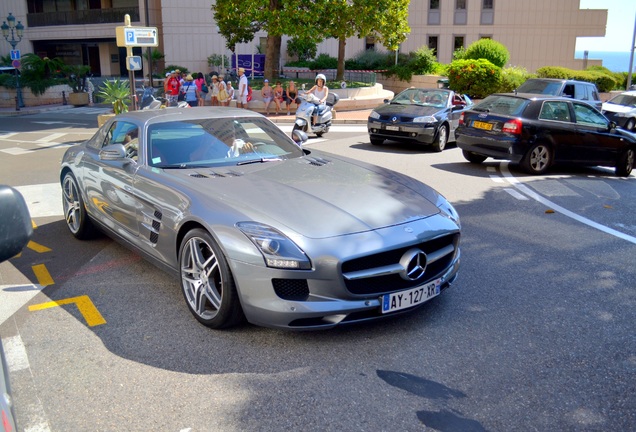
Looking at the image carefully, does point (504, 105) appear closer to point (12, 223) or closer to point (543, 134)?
point (543, 134)

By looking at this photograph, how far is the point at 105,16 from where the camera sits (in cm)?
4494

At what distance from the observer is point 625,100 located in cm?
2367

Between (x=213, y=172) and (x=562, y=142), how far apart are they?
835 cm

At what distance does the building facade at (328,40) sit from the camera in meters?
41.2

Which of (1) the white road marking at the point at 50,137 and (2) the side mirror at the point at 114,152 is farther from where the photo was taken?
(1) the white road marking at the point at 50,137

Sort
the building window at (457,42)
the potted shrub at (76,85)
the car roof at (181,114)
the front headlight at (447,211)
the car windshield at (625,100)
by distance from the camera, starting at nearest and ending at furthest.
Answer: the front headlight at (447,211) → the car roof at (181,114) → the car windshield at (625,100) → the potted shrub at (76,85) → the building window at (457,42)

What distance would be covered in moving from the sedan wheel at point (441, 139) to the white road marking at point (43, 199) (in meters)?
8.19

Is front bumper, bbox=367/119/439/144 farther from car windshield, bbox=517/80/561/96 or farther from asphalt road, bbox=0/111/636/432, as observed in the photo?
asphalt road, bbox=0/111/636/432

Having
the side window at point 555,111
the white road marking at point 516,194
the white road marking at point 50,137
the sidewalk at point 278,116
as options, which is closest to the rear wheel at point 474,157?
the side window at point 555,111

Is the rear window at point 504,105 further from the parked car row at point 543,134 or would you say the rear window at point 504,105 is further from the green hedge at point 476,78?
the green hedge at point 476,78

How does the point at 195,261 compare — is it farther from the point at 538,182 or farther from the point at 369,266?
the point at 538,182

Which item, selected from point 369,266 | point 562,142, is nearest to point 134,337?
point 369,266

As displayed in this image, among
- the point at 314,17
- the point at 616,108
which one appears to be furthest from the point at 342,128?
the point at 616,108

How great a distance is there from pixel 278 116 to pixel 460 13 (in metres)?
28.2
